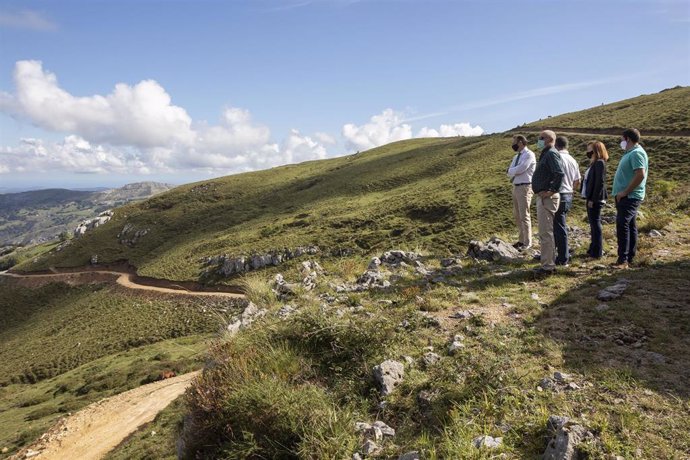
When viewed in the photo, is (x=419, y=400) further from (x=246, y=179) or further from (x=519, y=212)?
(x=246, y=179)

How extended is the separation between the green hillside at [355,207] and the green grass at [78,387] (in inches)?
862

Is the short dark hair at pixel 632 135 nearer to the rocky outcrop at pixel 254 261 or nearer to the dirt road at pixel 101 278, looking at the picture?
the rocky outcrop at pixel 254 261

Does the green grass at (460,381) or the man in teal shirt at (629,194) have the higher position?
the man in teal shirt at (629,194)

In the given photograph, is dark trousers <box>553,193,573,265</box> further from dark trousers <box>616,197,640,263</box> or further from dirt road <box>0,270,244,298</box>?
dirt road <box>0,270,244,298</box>

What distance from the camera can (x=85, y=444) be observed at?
19.5m

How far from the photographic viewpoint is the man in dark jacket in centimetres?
960

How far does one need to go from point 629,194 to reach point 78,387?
4024 cm

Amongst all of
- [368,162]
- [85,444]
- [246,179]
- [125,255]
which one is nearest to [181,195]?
[246,179]

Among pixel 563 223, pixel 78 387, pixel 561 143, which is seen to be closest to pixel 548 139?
pixel 561 143

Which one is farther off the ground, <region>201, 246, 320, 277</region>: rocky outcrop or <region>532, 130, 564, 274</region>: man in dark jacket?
<region>532, 130, 564, 274</region>: man in dark jacket

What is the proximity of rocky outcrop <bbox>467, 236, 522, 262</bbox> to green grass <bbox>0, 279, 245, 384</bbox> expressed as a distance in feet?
89.4

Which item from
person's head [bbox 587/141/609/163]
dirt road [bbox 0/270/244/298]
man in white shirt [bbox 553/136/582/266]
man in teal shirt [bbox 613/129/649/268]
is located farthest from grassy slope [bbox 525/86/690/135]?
dirt road [bbox 0/270/244/298]

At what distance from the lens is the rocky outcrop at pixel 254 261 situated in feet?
178

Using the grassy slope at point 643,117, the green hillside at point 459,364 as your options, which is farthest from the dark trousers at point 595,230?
the grassy slope at point 643,117
